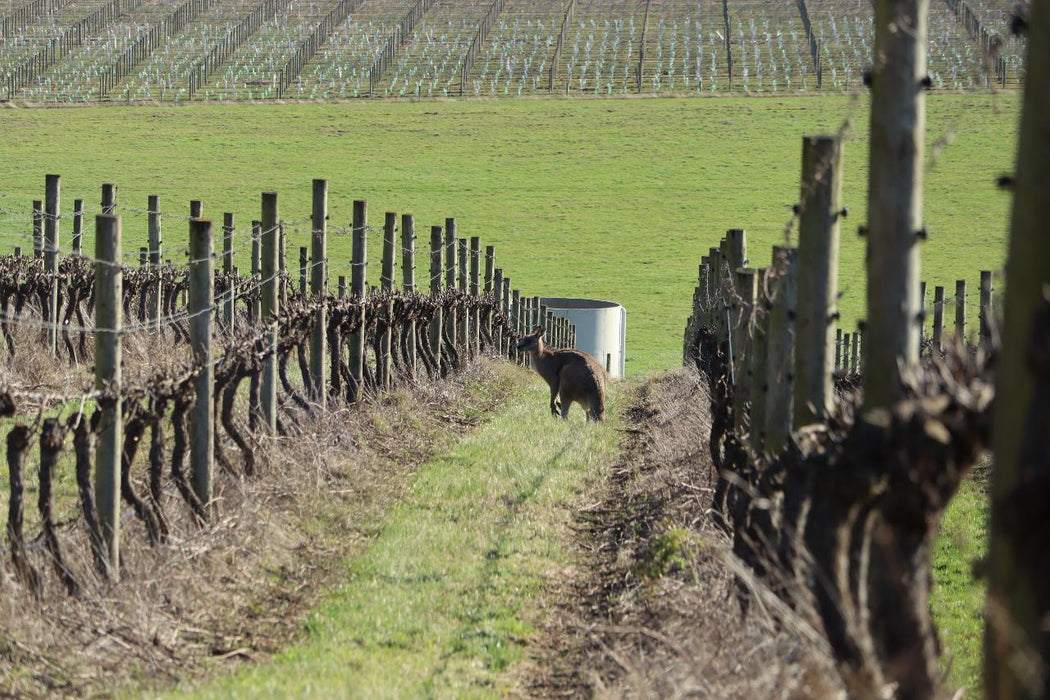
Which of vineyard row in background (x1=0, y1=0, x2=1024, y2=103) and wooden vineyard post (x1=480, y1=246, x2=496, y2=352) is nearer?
wooden vineyard post (x1=480, y1=246, x2=496, y2=352)

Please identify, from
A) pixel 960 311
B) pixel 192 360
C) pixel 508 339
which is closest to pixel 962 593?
pixel 192 360

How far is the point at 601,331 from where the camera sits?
120 feet

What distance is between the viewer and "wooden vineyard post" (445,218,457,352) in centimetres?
2208

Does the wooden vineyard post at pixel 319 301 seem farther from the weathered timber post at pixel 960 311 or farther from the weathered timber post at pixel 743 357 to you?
the weathered timber post at pixel 960 311

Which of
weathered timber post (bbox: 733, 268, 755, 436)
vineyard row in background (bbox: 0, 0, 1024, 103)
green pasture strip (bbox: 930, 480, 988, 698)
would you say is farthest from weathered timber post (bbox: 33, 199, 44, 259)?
vineyard row in background (bbox: 0, 0, 1024, 103)

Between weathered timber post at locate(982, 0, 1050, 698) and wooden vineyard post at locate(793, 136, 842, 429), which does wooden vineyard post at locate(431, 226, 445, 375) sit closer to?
wooden vineyard post at locate(793, 136, 842, 429)

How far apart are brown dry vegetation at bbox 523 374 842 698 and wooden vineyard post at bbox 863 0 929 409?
0.97m

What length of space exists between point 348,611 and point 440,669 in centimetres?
112

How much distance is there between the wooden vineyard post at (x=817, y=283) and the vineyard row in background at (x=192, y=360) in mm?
3819

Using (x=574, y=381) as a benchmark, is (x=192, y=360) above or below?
above

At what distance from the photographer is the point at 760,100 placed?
82.2m

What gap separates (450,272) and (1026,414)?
20.2 metres

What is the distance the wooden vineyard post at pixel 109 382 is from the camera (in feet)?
26.7

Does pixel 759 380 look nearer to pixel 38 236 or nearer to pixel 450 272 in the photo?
pixel 450 272
